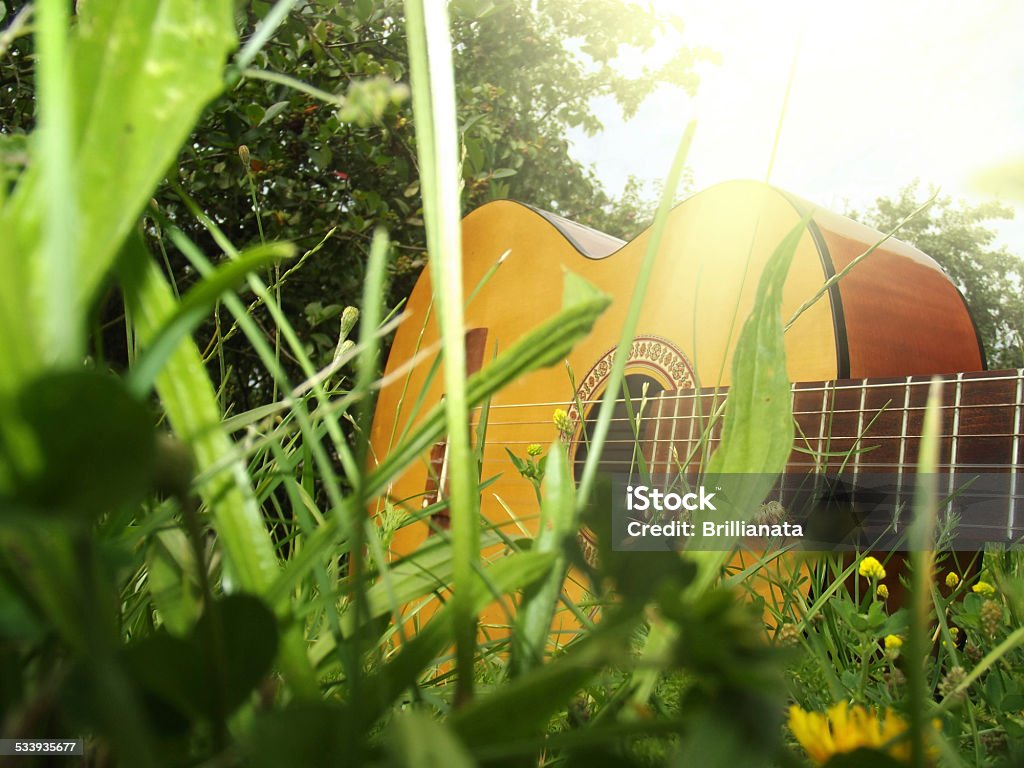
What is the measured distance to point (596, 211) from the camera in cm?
418

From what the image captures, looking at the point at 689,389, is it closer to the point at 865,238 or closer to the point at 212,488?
the point at 865,238

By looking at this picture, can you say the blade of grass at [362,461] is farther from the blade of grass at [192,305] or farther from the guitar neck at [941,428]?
the guitar neck at [941,428]

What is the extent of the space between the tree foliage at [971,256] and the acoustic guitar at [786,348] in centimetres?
577

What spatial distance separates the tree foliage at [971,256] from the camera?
652cm

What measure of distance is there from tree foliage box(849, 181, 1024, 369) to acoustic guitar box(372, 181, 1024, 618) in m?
5.77

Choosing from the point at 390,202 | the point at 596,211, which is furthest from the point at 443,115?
the point at 596,211

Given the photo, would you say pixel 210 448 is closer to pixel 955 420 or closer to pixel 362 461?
pixel 362 461

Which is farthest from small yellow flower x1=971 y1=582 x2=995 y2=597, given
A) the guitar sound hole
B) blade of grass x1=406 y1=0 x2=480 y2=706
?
the guitar sound hole

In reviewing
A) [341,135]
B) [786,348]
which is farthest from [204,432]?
[341,135]

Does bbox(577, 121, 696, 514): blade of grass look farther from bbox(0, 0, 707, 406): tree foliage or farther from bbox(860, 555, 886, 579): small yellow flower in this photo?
bbox(0, 0, 707, 406): tree foliage

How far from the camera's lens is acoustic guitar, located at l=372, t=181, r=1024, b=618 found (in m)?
0.90

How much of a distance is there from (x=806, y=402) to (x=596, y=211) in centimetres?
327

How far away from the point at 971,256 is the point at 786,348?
7.51 m

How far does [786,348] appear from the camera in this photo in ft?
3.04
